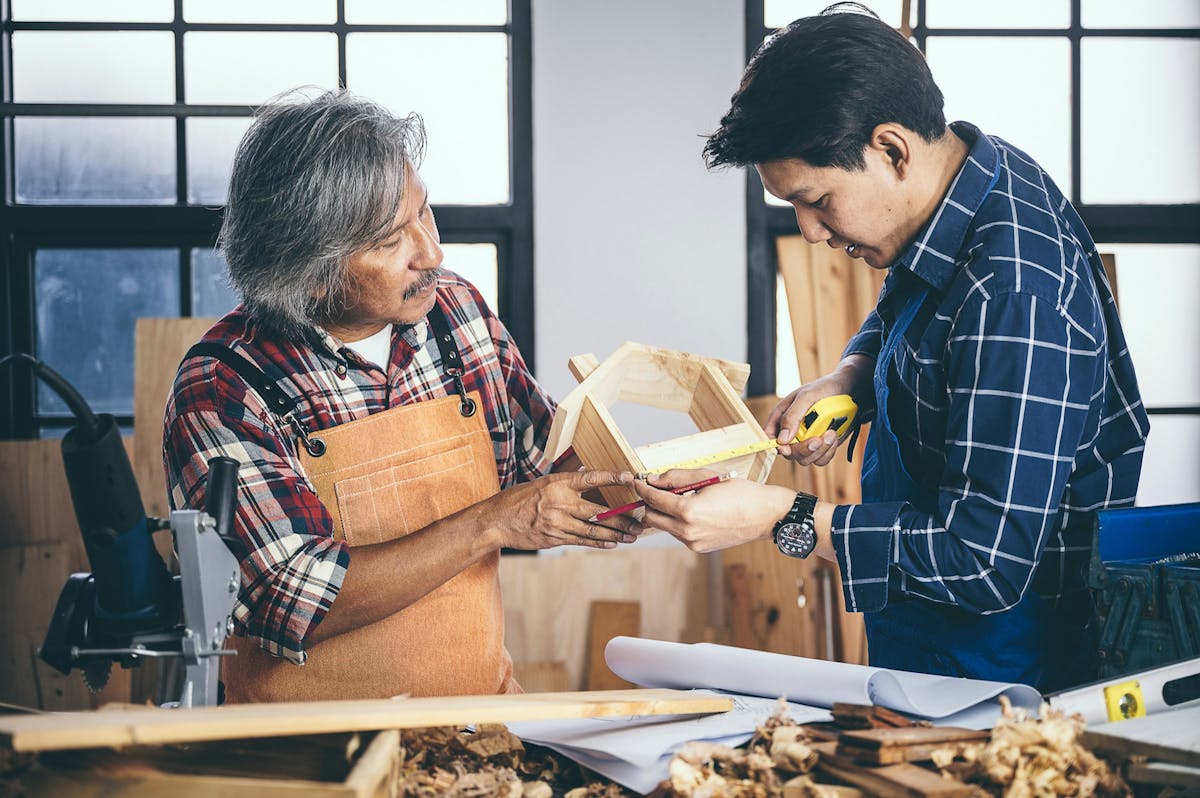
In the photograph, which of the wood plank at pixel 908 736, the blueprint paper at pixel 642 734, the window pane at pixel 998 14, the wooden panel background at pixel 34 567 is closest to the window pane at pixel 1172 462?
the window pane at pixel 998 14

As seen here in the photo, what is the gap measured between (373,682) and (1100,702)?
4.16 ft

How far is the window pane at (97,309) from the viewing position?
3.67m

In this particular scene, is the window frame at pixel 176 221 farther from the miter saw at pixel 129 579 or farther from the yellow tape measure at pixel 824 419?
the miter saw at pixel 129 579

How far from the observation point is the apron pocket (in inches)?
79.1

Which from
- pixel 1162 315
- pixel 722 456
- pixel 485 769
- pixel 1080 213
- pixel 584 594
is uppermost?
pixel 1080 213

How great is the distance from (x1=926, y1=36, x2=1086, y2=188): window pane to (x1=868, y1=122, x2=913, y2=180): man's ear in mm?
2452

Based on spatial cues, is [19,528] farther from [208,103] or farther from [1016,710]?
[1016,710]

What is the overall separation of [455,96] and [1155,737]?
317cm

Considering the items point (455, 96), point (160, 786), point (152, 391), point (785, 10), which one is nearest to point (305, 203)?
point (160, 786)

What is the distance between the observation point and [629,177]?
362 cm

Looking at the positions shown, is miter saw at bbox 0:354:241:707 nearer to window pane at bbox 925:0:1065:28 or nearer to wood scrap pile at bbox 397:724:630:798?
wood scrap pile at bbox 397:724:630:798

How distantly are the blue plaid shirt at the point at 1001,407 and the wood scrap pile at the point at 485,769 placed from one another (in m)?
0.54

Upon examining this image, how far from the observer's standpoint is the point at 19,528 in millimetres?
3426

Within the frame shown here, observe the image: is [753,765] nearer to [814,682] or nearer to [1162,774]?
[814,682]
